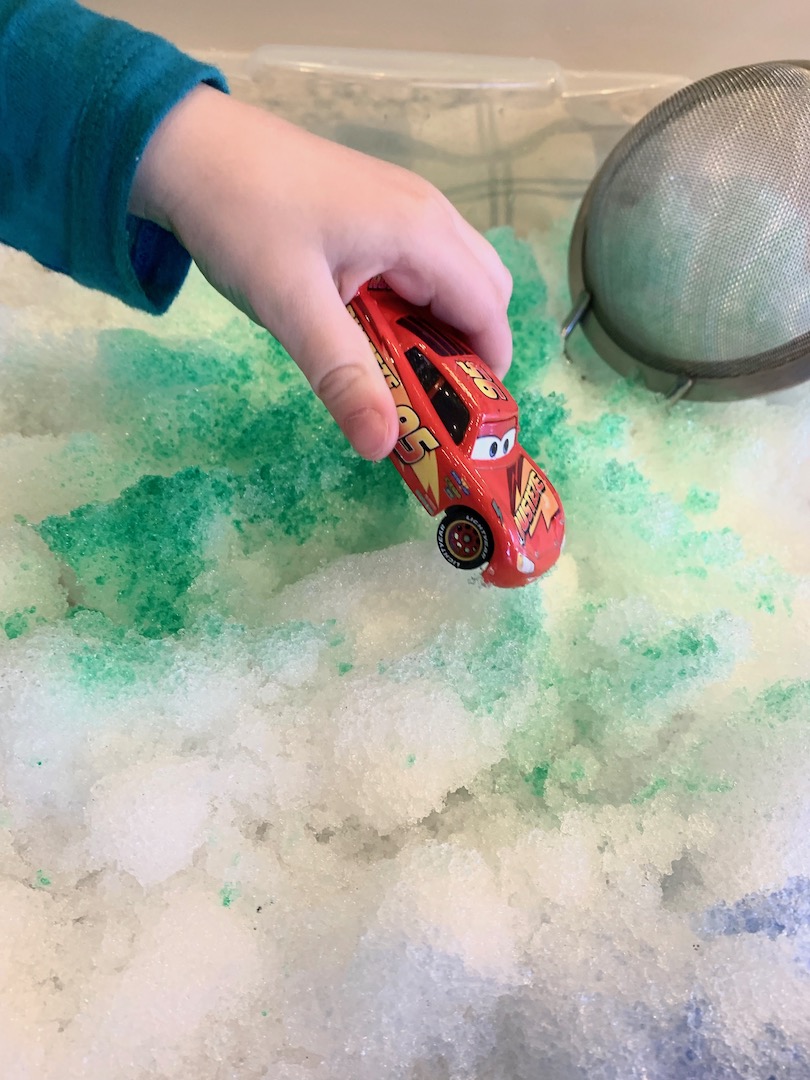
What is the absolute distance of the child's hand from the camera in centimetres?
38

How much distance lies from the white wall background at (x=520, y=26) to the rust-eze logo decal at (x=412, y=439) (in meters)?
0.48

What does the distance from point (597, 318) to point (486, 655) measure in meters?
0.34

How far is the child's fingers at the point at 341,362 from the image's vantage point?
380 millimetres

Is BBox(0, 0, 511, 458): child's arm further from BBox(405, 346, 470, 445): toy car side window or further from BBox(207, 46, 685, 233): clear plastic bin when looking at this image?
BBox(207, 46, 685, 233): clear plastic bin

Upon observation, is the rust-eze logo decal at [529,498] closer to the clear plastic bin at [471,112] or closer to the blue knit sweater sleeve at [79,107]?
the blue knit sweater sleeve at [79,107]

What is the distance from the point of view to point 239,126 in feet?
1.27

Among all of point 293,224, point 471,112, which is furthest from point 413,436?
point 471,112

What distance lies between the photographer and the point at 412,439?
0.39 metres

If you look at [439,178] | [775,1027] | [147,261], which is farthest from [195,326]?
[775,1027]

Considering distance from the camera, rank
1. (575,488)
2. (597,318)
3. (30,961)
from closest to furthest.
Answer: (30,961) < (575,488) < (597,318)

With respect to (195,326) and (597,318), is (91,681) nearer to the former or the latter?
(195,326)

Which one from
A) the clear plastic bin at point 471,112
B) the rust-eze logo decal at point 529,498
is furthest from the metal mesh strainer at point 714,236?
the rust-eze logo decal at point 529,498

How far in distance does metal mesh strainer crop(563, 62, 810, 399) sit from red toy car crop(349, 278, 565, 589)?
261 millimetres

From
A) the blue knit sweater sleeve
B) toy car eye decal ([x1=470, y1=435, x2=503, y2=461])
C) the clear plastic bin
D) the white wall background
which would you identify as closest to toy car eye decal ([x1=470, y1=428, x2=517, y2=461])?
toy car eye decal ([x1=470, y1=435, x2=503, y2=461])
